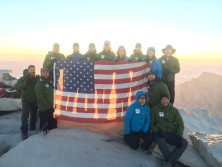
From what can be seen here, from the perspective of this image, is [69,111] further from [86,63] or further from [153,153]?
[153,153]

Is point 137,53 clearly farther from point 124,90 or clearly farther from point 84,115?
point 84,115

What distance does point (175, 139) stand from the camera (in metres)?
8.78

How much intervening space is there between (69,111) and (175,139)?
10.8ft

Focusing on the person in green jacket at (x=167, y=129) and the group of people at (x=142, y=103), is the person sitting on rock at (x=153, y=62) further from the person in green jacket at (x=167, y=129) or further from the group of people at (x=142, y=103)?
the person in green jacket at (x=167, y=129)

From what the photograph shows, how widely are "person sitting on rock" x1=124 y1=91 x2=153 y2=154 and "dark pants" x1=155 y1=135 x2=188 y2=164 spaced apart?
39 centimetres

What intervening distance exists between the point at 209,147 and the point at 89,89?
152 inches

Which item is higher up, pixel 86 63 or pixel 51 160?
pixel 86 63

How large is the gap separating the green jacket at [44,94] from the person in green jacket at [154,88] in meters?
3.09

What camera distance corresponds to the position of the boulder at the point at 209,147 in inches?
338

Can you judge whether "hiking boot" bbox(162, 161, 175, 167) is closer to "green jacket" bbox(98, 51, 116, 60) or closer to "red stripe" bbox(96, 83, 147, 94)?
"red stripe" bbox(96, 83, 147, 94)

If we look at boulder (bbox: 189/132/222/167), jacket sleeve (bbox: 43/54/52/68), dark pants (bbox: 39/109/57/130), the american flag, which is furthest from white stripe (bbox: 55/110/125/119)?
boulder (bbox: 189/132/222/167)

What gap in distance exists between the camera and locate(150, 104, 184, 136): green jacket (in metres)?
9.04

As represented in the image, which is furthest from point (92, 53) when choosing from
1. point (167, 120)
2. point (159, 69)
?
point (167, 120)

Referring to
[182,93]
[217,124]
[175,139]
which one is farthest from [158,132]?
[182,93]
